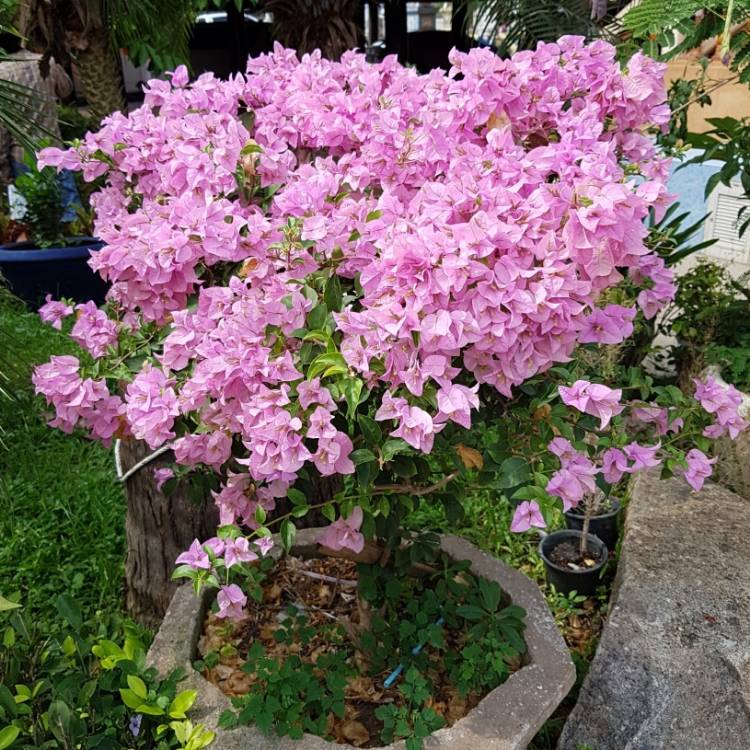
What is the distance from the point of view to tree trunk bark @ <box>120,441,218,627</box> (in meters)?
2.43

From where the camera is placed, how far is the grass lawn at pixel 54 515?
2793mm

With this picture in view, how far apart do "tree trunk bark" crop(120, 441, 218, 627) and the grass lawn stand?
8.8 inches

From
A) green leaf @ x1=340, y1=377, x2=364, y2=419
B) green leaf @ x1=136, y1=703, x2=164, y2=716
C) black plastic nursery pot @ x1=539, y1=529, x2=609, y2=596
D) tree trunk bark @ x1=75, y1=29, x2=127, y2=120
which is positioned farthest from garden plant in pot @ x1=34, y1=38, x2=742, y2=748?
tree trunk bark @ x1=75, y1=29, x2=127, y2=120

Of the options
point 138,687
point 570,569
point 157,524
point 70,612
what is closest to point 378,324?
point 138,687

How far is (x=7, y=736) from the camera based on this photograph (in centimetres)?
169

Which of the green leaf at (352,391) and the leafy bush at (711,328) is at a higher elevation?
the green leaf at (352,391)

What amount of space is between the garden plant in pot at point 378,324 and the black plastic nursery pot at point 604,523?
3.59ft

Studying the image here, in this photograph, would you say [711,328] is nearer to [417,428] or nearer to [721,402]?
[721,402]

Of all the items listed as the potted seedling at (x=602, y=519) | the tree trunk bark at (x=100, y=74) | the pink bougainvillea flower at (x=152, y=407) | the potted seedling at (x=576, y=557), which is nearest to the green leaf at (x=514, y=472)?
the pink bougainvillea flower at (x=152, y=407)

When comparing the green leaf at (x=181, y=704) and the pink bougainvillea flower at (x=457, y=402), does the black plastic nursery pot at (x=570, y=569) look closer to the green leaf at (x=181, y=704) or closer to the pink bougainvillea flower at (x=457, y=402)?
the green leaf at (x=181, y=704)

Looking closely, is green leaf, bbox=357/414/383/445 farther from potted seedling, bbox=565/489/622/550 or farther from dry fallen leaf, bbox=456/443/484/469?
potted seedling, bbox=565/489/622/550

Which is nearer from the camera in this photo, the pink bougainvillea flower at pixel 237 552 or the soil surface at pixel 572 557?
the pink bougainvillea flower at pixel 237 552

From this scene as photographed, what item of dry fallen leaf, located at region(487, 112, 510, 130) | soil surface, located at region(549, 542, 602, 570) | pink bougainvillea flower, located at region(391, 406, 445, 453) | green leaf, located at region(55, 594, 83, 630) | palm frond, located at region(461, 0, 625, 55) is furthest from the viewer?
palm frond, located at region(461, 0, 625, 55)

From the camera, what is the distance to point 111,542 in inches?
119
